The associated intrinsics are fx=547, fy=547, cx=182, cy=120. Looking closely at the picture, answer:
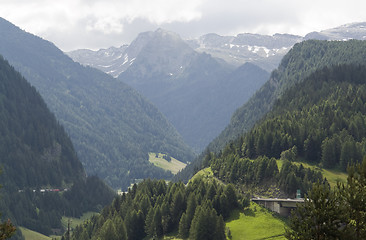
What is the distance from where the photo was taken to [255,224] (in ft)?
524

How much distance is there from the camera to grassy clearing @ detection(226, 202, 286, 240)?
497ft

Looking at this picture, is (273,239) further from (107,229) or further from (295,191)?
(107,229)

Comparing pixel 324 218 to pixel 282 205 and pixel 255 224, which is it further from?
pixel 282 205

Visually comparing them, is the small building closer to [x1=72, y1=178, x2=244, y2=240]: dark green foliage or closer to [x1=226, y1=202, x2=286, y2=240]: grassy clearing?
[x1=226, y1=202, x2=286, y2=240]: grassy clearing

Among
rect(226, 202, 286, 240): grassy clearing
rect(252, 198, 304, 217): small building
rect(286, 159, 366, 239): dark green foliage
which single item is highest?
rect(286, 159, 366, 239): dark green foliage

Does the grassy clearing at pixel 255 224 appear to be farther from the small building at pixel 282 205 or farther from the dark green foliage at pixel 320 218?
the dark green foliage at pixel 320 218

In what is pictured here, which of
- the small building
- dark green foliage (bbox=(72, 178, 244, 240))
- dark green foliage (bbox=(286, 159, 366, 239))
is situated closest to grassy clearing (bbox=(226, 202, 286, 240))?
the small building

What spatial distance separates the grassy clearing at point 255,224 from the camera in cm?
15162

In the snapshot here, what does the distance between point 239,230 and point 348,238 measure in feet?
306

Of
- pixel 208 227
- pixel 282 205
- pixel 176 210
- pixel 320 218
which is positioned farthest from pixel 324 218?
pixel 176 210

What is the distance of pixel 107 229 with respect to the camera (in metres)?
167

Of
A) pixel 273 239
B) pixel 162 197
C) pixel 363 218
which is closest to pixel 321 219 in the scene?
pixel 363 218

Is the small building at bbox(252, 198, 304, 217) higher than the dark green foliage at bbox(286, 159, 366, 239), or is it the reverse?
the dark green foliage at bbox(286, 159, 366, 239)

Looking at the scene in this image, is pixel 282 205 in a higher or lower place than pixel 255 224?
higher
